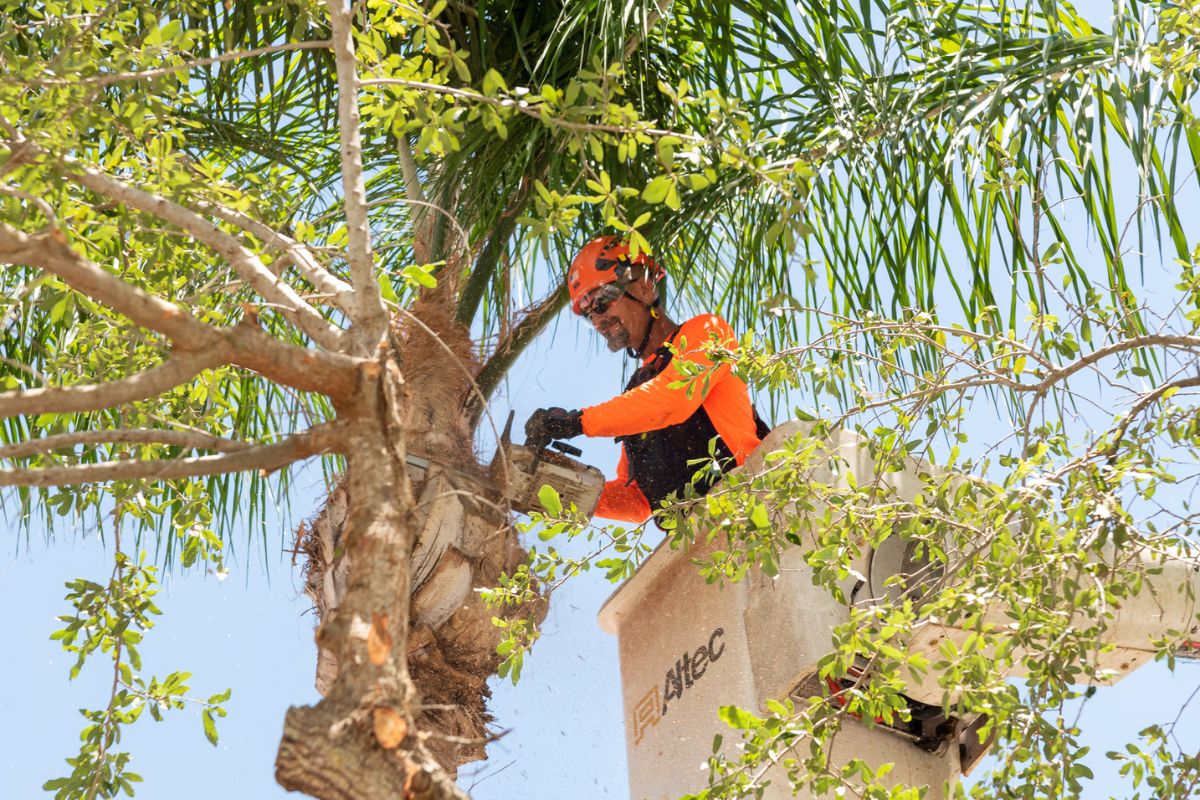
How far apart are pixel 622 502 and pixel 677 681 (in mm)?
1097

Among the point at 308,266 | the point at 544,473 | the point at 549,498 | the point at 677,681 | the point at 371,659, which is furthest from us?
the point at 544,473

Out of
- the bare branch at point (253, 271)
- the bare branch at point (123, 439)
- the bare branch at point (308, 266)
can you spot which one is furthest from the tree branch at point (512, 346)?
the bare branch at point (123, 439)

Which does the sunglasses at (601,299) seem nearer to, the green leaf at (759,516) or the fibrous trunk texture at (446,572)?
the fibrous trunk texture at (446,572)

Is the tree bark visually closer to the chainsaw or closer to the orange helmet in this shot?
the chainsaw

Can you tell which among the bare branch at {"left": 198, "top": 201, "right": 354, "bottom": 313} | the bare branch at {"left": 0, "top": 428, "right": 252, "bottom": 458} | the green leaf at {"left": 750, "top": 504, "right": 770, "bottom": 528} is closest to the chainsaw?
the green leaf at {"left": 750, "top": 504, "right": 770, "bottom": 528}

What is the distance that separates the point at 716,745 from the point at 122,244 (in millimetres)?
1715

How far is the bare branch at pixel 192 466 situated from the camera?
6.85 feet

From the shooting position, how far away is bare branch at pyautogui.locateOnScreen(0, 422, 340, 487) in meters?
2.09

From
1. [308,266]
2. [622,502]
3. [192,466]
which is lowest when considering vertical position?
[192,466]

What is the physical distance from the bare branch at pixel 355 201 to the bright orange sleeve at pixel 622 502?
287 cm

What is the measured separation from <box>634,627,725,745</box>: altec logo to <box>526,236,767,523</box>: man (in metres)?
0.56

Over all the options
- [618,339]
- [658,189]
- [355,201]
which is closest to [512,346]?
[618,339]

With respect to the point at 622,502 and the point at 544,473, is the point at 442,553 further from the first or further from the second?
the point at 622,502

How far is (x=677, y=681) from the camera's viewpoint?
14.4 ft
